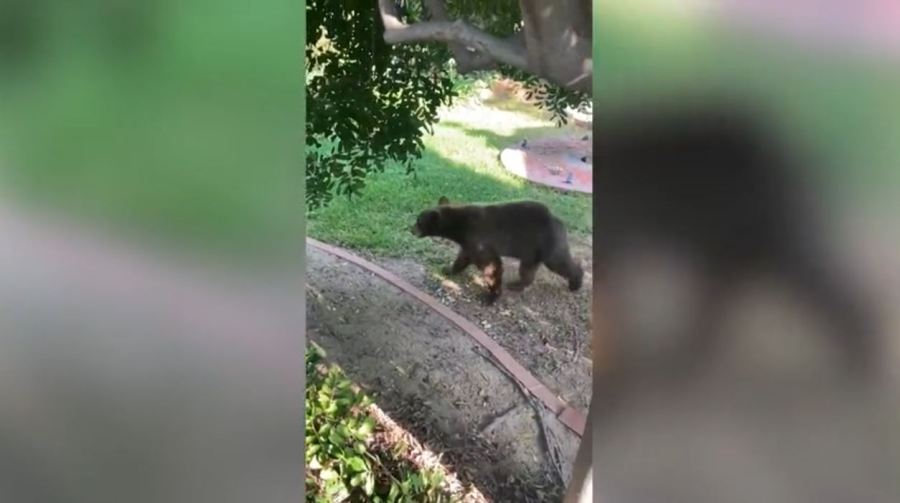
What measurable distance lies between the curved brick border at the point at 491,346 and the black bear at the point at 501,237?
2.9 inches

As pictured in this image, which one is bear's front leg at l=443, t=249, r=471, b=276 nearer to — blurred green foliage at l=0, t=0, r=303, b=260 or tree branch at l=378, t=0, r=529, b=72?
tree branch at l=378, t=0, r=529, b=72

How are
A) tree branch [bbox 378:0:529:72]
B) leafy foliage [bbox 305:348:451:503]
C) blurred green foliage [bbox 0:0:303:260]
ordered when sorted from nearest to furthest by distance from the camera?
blurred green foliage [bbox 0:0:303:260]
tree branch [bbox 378:0:529:72]
leafy foliage [bbox 305:348:451:503]

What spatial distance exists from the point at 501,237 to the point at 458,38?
42cm

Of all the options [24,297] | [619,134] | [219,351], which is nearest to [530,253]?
[619,134]

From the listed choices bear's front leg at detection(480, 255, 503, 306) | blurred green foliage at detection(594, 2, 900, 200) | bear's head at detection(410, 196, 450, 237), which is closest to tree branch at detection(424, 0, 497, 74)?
bear's head at detection(410, 196, 450, 237)

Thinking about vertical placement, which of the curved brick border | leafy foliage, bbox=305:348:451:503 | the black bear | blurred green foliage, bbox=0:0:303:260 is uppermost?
blurred green foliage, bbox=0:0:303:260

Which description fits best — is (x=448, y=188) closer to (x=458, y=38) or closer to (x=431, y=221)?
(x=431, y=221)

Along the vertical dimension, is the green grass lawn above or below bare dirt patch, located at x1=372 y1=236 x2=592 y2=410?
above

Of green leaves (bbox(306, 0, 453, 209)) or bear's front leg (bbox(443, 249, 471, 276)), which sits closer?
green leaves (bbox(306, 0, 453, 209))

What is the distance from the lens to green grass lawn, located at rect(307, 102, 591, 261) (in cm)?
164

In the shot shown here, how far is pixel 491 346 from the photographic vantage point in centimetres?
175

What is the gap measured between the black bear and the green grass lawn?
2cm

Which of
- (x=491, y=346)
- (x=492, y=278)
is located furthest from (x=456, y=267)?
(x=491, y=346)

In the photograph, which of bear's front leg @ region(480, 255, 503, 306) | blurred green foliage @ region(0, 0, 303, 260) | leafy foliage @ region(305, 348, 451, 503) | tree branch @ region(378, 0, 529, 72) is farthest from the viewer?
bear's front leg @ region(480, 255, 503, 306)
